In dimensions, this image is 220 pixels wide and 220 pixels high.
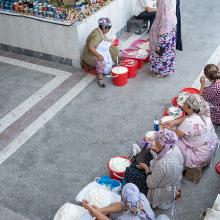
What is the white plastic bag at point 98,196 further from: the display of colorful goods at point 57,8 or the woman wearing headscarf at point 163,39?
the display of colorful goods at point 57,8

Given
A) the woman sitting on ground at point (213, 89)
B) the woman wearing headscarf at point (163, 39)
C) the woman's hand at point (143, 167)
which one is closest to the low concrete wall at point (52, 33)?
the woman wearing headscarf at point (163, 39)

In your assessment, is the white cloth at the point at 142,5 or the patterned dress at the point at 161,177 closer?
the patterned dress at the point at 161,177

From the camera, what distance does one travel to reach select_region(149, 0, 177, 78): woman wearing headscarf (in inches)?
237

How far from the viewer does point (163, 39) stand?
623 centimetres

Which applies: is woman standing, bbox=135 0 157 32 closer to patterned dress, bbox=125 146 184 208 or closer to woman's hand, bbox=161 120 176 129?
woman's hand, bbox=161 120 176 129

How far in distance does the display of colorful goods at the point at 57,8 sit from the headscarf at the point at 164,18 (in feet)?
4.62

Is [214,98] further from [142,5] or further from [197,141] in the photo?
[142,5]

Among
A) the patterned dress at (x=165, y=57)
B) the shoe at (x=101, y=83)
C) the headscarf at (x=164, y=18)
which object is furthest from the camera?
the shoe at (x=101, y=83)

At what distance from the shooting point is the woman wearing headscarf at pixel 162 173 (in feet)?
12.2

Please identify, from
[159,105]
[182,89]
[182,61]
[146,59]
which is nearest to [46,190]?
[159,105]

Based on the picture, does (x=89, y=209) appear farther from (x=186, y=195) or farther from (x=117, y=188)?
(x=186, y=195)

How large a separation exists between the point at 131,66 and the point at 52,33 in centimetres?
166

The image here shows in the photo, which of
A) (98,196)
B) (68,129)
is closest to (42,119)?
(68,129)

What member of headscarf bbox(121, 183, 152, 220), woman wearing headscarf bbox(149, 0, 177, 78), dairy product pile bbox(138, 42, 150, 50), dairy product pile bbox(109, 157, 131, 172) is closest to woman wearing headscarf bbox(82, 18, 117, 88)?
woman wearing headscarf bbox(149, 0, 177, 78)
